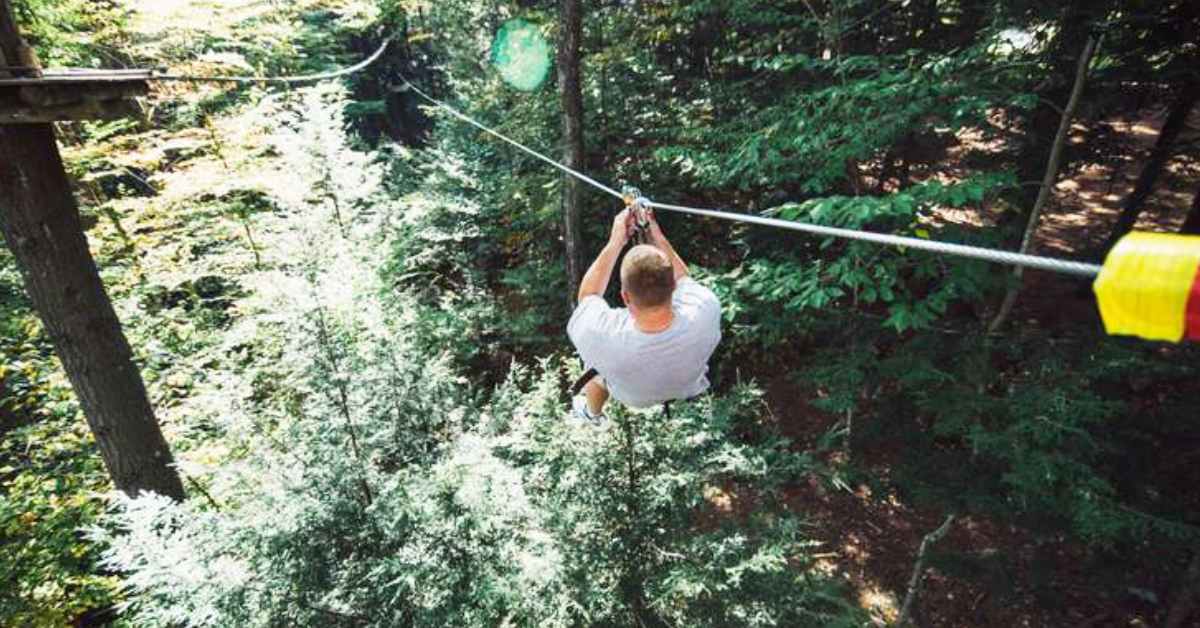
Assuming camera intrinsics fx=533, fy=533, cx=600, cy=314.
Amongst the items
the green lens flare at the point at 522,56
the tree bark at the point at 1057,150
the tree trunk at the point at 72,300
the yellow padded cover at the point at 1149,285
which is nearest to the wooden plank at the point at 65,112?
the tree trunk at the point at 72,300

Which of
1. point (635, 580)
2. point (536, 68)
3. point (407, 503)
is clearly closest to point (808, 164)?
point (635, 580)

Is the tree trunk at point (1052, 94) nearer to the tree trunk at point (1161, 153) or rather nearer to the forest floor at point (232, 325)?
the tree trunk at point (1161, 153)

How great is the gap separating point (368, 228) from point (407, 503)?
4183 mm

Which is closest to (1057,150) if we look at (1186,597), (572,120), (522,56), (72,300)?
(1186,597)

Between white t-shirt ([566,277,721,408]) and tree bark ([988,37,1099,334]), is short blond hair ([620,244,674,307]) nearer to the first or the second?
white t-shirt ([566,277,721,408])

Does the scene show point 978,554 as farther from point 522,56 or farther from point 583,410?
point 522,56

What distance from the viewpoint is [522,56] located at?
38.3ft

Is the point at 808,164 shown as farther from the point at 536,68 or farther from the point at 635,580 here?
the point at 536,68

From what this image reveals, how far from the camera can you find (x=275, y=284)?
415 centimetres

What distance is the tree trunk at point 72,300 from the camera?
3680mm

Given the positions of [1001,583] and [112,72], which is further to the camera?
[1001,583]

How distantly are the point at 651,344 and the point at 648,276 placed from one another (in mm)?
351

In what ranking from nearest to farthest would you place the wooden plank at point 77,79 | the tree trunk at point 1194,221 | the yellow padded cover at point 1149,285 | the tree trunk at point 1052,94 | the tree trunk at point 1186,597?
1. the yellow padded cover at point 1149,285
2. the wooden plank at point 77,79
3. the tree trunk at point 1052,94
4. the tree trunk at point 1186,597
5. the tree trunk at point 1194,221

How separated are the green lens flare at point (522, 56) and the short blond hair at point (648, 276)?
8.42 meters
